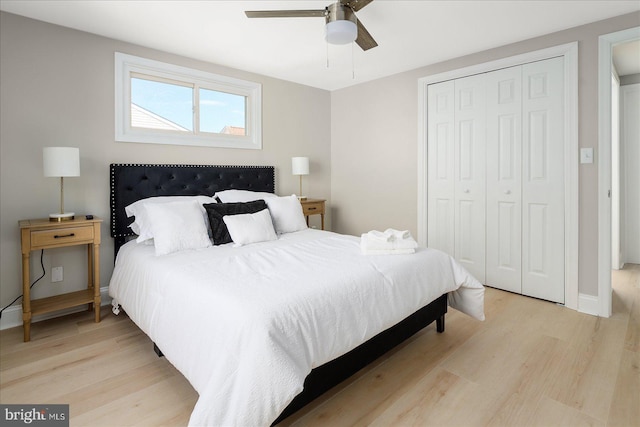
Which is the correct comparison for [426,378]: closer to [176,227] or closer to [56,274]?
[176,227]

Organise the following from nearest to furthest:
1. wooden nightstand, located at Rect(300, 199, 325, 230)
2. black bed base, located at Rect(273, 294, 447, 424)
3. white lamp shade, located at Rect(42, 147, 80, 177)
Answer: black bed base, located at Rect(273, 294, 447, 424)
white lamp shade, located at Rect(42, 147, 80, 177)
wooden nightstand, located at Rect(300, 199, 325, 230)

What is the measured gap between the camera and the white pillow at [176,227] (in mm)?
2527

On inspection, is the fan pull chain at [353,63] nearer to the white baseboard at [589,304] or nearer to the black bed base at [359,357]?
the black bed base at [359,357]

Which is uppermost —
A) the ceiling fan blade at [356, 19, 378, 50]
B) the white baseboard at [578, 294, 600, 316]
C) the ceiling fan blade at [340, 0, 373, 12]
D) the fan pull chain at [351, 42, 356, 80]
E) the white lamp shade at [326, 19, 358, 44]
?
the fan pull chain at [351, 42, 356, 80]

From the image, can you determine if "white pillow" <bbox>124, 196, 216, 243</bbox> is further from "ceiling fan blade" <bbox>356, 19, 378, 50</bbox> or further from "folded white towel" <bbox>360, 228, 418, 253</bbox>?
"ceiling fan blade" <bbox>356, 19, 378, 50</bbox>

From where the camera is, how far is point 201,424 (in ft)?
4.02

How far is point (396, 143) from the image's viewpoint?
13.8ft

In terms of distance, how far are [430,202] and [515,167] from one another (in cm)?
96

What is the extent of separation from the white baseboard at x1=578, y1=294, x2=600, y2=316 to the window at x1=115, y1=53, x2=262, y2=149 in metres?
3.60

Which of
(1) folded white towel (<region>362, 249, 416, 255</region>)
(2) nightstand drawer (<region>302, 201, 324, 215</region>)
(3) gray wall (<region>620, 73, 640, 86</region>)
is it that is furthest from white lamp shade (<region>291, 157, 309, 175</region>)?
(3) gray wall (<region>620, 73, 640, 86</region>)

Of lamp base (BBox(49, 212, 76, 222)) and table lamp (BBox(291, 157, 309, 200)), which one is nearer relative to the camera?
lamp base (BBox(49, 212, 76, 222))

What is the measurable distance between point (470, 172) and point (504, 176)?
0.34 m

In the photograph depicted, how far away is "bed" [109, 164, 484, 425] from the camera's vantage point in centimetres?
130

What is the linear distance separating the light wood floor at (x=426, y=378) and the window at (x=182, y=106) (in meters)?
1.87
